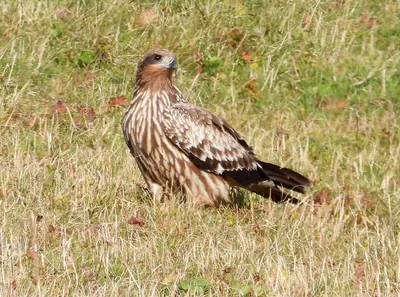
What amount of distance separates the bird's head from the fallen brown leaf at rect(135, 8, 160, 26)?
2732 mm

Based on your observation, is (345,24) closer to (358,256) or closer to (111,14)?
(111,14)

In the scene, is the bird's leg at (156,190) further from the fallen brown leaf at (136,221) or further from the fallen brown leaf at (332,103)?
the fallen brown leaf at (332,103)

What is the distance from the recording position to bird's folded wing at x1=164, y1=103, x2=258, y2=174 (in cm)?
886

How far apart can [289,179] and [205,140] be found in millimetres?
688

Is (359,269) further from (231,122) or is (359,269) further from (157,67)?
(231,122)

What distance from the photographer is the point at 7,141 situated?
31.3 feet

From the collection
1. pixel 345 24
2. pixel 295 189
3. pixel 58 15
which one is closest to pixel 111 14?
pixel 58 15

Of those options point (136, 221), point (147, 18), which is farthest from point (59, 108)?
point (136, 221)

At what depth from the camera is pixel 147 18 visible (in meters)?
11.8

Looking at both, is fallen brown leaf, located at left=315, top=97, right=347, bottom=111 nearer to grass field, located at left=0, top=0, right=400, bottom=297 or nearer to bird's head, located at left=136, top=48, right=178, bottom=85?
grass field, located at left=0, top=0, right=400, bottom=297

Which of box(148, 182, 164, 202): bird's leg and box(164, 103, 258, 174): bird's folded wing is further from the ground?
box(164, 103, 258, 174): bird's folded wing

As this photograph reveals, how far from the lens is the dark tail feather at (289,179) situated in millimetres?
9016

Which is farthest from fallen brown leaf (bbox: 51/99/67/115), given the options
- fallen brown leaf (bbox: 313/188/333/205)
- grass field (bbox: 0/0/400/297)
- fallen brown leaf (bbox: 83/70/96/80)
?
fallen brown leaf (bbox: 313/188/333/205)

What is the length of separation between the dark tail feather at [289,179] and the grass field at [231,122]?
0.11 meters
